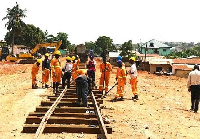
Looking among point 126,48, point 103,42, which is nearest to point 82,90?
point 126,48

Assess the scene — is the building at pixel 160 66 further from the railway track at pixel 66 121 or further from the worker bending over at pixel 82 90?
the railway track at pixel 66 121

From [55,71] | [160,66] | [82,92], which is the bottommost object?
[160,66]

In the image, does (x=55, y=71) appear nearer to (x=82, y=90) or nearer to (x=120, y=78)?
(x=120, y=78)

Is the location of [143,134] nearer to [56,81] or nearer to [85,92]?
[85,92]

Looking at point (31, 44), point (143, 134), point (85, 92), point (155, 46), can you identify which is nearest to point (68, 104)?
point (85, 92)

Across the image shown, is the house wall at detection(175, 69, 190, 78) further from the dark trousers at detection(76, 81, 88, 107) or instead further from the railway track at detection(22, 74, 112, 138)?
the railway track at detection(22, 74, 112, 138)

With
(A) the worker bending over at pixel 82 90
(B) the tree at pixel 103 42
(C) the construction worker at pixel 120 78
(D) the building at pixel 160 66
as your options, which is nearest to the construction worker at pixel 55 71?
(C) the construction worker at pixel 120 78

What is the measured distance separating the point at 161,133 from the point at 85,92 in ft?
9.67

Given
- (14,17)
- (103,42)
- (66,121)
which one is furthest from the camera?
(103,42)

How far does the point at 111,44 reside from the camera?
116 metres

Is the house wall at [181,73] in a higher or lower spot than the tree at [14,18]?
lower

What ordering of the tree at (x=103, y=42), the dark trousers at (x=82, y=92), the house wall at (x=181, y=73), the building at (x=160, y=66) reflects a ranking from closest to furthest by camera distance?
the dark trousers at (x=82, y=92), the house wall at (x=181, y=73), the building at (x=160, y=66), the tree at (x=103, y=42)

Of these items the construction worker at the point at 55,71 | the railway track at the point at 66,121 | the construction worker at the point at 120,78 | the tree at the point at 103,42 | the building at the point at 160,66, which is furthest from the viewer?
the tree at the point at 103,42

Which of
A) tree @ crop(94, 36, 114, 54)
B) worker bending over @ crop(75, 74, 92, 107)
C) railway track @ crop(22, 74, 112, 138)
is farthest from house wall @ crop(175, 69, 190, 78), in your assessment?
tree @ crop(94, 36, 114, 54)
